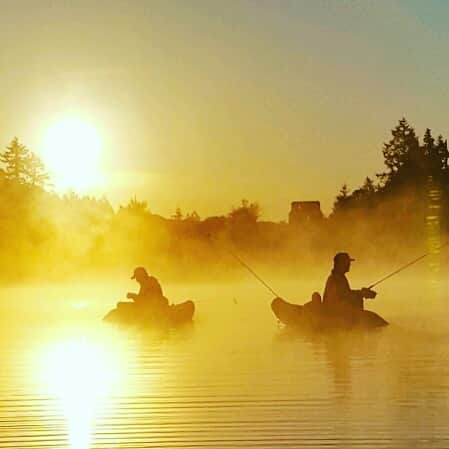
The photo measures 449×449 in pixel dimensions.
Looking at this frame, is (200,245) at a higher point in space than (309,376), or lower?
higher

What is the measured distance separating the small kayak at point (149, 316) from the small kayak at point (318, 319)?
301 centimetres

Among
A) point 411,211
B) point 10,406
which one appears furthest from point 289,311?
point 411,211

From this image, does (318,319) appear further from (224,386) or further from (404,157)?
(404,157)

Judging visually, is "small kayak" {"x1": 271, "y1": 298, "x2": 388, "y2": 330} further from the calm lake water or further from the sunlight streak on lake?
the sunlight streak on lake

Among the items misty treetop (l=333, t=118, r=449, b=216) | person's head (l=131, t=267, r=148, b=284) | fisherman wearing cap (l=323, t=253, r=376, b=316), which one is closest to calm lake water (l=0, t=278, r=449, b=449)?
fisherman wearing cap (l=323, t=253, r=376, b=316)

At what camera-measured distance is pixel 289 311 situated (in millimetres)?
24812

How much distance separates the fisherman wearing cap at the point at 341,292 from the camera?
2281 cm

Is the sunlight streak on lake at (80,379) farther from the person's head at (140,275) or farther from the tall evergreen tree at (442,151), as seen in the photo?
the tall evergreen tree at (442,151)

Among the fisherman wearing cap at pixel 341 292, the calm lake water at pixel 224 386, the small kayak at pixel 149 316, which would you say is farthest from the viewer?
the small kayak at pixel 149 316

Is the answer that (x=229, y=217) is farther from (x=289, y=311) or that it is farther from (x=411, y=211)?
(x=289, y=311)

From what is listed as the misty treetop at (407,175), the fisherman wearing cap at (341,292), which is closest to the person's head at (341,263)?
the fisherman wearing cap at (341,292)

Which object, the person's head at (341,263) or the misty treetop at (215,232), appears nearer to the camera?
the person's head at (341,263)

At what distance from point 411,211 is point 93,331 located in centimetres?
3037

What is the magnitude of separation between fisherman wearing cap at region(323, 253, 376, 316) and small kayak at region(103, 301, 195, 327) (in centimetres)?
434
